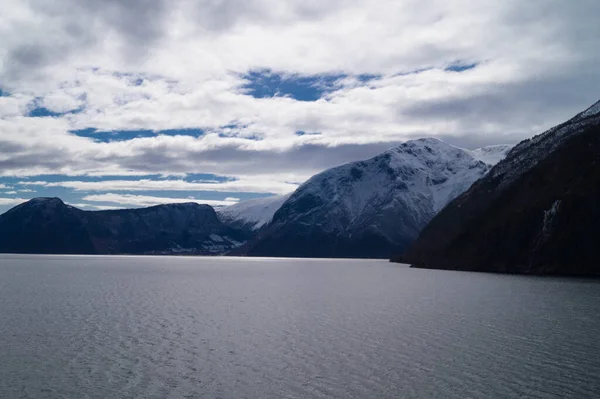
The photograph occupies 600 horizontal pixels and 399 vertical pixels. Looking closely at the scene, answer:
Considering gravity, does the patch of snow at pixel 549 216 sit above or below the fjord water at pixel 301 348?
above

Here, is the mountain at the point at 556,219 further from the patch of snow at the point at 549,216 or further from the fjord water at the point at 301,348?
the fjord water at the point at 301,348

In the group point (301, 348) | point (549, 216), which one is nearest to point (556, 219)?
point (549, 216)

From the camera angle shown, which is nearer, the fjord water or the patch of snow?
the fjord water

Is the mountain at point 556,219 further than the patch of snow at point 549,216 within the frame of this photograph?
No

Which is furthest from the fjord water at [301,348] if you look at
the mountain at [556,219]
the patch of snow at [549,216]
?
the patch of snow at [549,216]

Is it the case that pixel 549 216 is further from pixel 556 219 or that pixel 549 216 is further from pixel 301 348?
pixel 301 348

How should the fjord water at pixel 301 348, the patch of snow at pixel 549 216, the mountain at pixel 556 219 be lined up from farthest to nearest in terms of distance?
the patch of snow at pixel 549 216, the mountain at pixel 556 219, the fjord water at pixel 301 348

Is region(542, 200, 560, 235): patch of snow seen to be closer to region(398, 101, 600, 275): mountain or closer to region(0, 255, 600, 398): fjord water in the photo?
region(398, 101, 600, 275): mountain

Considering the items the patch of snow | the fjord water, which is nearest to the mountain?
the patch of snow

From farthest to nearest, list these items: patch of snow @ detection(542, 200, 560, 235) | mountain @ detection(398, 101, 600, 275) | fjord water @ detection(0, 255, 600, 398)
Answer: patch of snow @ detection(542, 200, 560, 235)
mountain @ detection(398, 101, 600, 275)
fjord water @ detection(0, 255, 600, 398)

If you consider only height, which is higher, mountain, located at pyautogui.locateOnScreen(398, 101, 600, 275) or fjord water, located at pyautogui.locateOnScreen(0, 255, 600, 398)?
mountain, located at pyautogui.locateOnScreen(398, 101, 600, 275)
